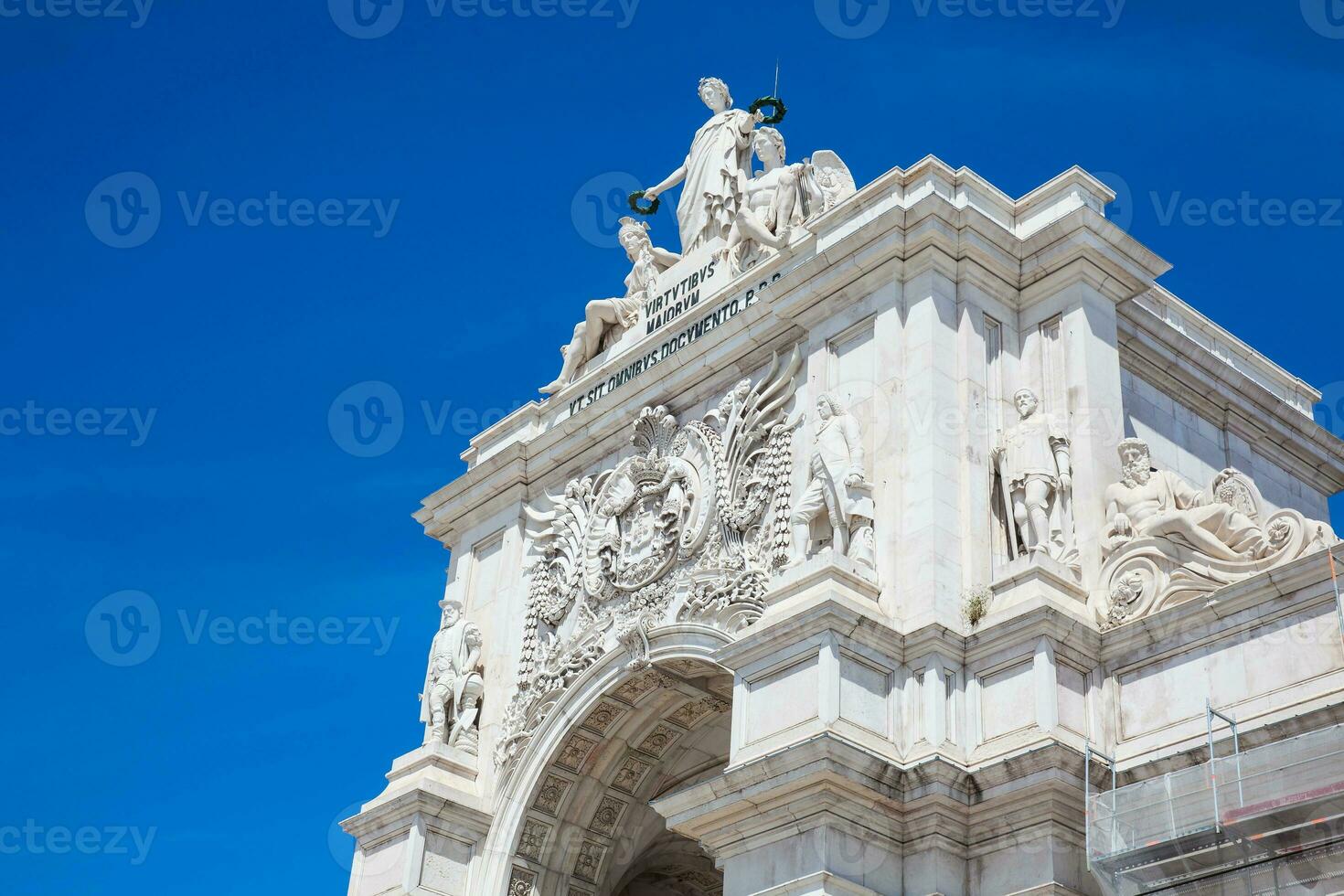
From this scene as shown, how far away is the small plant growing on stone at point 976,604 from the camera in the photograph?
19.2 meters

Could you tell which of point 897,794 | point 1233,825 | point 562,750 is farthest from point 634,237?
point 1233,825

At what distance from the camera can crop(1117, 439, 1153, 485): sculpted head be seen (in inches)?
777

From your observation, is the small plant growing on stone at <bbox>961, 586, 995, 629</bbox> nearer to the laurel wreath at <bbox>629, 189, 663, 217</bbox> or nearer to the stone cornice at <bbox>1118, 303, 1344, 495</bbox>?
the stone cornice at <bbox>1118, 303, 1344, 495</bbox>

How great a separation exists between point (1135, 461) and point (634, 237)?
33.5ft

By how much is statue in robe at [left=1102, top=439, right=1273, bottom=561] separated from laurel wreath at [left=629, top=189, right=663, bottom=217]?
412 inches

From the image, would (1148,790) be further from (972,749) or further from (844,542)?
(844,542)

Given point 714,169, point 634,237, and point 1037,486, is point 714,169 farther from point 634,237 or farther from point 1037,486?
point 1037,486

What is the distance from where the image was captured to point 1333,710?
15945 millimetres

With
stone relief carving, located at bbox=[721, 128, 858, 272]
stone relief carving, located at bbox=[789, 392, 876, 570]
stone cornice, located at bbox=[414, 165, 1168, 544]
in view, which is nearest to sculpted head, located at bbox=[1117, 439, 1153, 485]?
stone cornice, located at bbox=[414, 165, 1168, 544]

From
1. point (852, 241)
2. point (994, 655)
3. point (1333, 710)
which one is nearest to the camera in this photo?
point (1333, 710)

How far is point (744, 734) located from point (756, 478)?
4.24m

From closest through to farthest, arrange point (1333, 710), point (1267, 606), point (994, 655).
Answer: point (1333, 710) → point (1267, 606) → point (994, 655)

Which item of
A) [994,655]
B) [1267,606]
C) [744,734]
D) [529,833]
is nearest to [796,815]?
[744,734]

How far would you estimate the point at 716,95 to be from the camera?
2762cm
